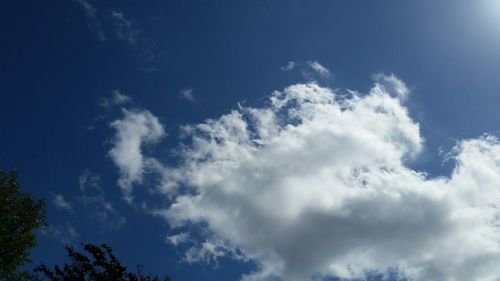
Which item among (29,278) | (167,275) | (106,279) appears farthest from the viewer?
(167,275)

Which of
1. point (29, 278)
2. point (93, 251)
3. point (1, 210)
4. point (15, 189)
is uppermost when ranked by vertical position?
point (15, 189)

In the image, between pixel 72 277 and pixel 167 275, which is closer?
pixel 72 277

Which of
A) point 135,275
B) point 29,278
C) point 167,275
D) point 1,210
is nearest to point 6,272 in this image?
point 29,278

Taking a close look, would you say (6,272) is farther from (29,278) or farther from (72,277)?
(72,277)

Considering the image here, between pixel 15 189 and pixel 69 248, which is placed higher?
pixel 15 189

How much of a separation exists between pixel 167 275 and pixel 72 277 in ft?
23.8

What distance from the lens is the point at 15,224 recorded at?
32.2 metres

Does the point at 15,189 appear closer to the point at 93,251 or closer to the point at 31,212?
the point at 31,212

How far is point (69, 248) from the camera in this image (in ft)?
95.6

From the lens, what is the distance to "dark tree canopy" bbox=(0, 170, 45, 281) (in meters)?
30.3

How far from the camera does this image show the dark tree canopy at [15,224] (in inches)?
1193

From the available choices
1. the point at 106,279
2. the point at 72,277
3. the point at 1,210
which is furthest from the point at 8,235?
the point at 106,279

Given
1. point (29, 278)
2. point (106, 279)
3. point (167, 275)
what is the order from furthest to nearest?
point (167, 275) < point (29, 278) < point (106, 279)

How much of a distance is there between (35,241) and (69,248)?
5370 millimetres
